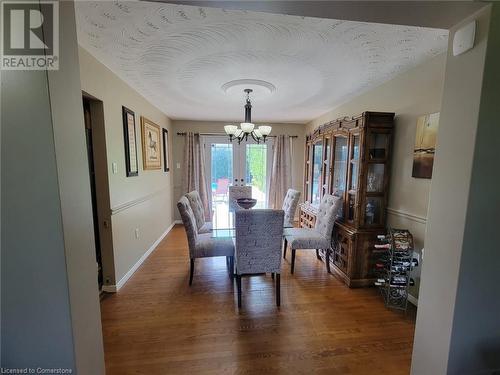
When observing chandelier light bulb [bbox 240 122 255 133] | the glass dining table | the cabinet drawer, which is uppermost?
chandelier light bulb [bbox 240 122 255 133]

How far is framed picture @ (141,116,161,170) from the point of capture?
10.1 ft

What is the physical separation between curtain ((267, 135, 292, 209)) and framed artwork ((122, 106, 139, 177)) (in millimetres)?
2894

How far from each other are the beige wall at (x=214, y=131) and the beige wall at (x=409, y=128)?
8.01 ft

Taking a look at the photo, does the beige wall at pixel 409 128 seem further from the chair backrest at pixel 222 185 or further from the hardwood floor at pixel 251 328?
the chair backrest at pixel 222 185

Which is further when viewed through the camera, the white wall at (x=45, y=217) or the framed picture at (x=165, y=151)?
the framed picture at (x=165, y=151)

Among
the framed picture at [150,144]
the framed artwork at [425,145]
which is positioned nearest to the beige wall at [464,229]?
the framed artwork at [425,145]

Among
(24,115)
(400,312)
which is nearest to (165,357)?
(24,115)

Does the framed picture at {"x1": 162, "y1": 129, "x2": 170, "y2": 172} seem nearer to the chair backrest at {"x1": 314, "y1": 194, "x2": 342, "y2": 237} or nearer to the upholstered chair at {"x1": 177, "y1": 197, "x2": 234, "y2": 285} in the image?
the upholstered chair at {"x1": 177, "y1": 197, "x2": 234, "y2": 285}

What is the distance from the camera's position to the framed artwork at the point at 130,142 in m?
2.53

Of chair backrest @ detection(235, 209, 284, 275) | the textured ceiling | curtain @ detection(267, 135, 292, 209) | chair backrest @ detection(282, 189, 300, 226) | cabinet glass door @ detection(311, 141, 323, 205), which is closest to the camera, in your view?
the textured ceiling

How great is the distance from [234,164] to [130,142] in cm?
249

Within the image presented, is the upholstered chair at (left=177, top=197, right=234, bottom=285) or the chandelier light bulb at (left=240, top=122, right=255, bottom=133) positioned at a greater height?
the chandelier light bulb at (left=240, top=122, right=255, bottom=133)

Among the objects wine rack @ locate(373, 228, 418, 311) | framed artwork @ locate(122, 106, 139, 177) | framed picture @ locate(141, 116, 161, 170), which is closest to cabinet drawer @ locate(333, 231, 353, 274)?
wine rack @ locate(373, 228, 418, 311)

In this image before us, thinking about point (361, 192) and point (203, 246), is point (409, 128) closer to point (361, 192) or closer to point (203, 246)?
point (361, 192)
